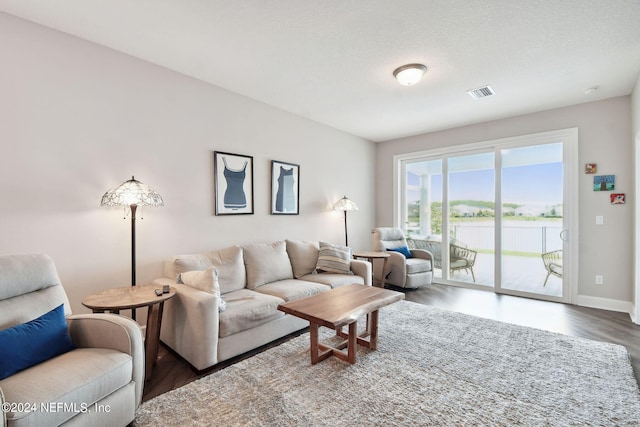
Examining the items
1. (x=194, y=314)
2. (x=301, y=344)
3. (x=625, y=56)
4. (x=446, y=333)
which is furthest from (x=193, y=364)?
(x=625, y=56)

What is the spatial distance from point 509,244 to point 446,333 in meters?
2.42

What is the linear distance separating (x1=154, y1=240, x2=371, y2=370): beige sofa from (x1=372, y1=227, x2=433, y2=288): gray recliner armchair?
93 centimetres

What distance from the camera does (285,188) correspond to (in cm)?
418

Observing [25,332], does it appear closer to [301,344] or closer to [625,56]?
[301,344]

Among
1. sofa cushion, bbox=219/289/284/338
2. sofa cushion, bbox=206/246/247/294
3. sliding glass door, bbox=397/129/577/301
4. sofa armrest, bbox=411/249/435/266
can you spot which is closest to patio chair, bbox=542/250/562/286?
sliding glass door, bbox=397/129/577/301

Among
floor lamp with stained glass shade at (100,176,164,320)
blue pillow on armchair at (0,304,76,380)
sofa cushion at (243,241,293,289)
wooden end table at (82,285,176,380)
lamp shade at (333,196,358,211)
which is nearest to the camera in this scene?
blue pillow on armchair at (0,304,76,380)

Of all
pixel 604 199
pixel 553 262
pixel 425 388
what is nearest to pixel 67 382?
pixel 425 388

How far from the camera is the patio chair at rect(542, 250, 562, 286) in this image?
4.15m

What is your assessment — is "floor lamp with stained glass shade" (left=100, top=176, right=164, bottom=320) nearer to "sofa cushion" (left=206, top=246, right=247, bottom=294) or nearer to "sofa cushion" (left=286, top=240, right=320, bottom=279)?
"sofa cushion" (left=206, top=246, right=247, bottom=294)

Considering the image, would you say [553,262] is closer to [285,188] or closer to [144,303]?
[285,188]

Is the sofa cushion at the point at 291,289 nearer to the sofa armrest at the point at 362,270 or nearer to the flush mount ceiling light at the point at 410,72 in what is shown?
the sofa armrest at the point at 362,270

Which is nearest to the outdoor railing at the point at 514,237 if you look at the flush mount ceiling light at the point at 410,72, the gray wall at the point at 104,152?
the flush mount ceiling light at the point at 410,72

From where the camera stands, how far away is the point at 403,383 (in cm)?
210

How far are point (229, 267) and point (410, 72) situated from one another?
105 inches
